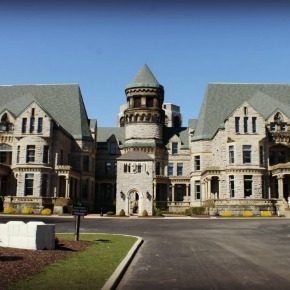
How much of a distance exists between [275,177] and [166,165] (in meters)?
19.5

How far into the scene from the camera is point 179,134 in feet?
231

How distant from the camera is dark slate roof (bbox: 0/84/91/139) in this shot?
64875mm

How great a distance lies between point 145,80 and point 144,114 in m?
6.27

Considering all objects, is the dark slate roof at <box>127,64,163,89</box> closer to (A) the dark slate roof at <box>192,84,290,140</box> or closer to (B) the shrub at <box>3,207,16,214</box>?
(A) the dark slate roof at <box>192,84,290,140</box>

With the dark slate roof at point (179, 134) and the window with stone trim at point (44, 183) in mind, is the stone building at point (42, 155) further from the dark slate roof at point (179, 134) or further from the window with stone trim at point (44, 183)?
the dark slate roof at point (179, 134)

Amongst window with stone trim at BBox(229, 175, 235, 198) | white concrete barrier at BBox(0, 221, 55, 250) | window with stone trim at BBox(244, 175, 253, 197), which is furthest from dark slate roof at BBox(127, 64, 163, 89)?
white concrete barrier at BBox(0, 221, 55, 250)

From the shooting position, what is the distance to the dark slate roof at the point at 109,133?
74.2 metres

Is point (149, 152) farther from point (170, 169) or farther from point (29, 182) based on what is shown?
point (29, 182)

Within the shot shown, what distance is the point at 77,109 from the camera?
219 feet

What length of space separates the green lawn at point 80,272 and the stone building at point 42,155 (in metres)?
38.4

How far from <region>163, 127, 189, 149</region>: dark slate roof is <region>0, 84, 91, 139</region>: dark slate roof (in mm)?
13729

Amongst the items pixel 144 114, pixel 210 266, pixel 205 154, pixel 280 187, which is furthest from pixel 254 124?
pixel 210 266

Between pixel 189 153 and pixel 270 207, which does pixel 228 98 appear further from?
pixel 270 207

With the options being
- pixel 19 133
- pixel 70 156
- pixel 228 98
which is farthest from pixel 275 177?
pixel 19 133
